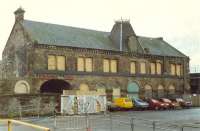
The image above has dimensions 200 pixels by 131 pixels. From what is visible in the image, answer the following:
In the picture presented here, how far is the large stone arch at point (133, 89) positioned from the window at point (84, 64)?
24.6 ft

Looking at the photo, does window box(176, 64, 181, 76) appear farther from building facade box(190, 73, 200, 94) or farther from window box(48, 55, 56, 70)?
window box(48, 55, 56, 70)

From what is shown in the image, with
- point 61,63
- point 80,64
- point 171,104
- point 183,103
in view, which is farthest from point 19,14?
point 183,103

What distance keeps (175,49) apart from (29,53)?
29055mm

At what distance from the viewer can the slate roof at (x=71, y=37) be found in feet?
198

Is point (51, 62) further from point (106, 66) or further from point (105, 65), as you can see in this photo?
point (106, 66)

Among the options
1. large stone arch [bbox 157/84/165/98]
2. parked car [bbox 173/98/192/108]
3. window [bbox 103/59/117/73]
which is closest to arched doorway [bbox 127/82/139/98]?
A: window [bbox 103/59/117/73]

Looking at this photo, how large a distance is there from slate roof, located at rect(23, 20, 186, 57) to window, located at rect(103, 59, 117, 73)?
1830 mm

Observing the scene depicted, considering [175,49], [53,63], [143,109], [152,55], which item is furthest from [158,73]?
[53,63]

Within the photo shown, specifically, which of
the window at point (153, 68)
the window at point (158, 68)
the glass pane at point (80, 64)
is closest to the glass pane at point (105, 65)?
the glass pane at point (80, 64)

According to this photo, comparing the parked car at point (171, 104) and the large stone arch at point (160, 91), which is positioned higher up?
the large stone arch at point (160, 91)

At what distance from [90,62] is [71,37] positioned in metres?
4.24

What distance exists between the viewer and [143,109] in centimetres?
5922

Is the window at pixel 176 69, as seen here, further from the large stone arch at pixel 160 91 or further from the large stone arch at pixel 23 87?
the large stone arch at pixel 23 87

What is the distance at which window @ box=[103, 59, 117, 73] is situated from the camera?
65363mm
